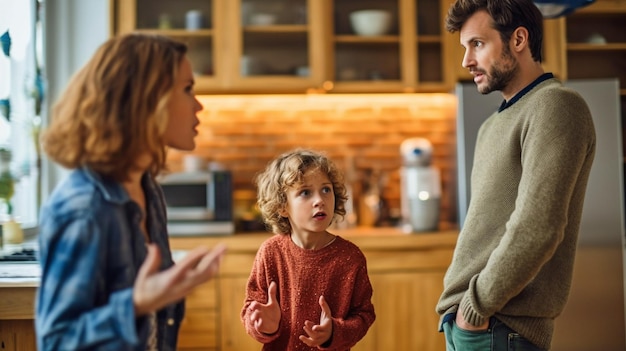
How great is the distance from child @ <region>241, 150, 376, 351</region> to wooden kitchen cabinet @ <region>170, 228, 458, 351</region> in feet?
5.34

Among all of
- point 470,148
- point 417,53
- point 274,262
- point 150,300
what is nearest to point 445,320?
point 274,262

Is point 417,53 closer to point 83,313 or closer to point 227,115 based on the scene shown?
point 227,115

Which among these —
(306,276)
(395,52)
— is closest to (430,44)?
(395,52)

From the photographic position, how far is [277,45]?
12.0 ft

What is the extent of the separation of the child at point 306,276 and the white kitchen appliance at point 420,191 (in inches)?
73.0

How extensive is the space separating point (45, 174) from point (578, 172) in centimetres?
295

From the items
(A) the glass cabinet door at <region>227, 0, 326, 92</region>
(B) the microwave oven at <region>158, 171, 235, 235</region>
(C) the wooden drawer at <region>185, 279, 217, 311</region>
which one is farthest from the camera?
(A) the glass cabinet door at <region>227, 0, 326, 92</region>

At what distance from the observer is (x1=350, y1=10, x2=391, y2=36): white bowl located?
3.67 metres

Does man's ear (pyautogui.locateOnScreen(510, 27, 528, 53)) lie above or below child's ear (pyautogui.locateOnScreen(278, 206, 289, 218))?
above

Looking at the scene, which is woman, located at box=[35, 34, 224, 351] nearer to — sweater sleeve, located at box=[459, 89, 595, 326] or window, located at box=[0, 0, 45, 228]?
sweater sleeve, located at box=[459, 89, 595, 326]

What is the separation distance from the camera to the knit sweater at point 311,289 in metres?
1.59

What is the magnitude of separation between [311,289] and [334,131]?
2.40 m

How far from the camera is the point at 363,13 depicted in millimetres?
3662

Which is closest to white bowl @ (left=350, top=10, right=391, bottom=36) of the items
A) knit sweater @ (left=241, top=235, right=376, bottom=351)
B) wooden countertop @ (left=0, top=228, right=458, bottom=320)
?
wooden countertop @ (left=0, top=228, right=458, bottom=320)
